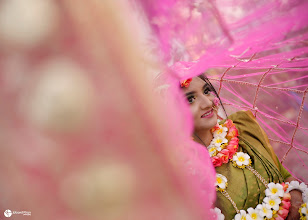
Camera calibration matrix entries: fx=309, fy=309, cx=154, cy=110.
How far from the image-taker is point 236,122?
1.32 metres

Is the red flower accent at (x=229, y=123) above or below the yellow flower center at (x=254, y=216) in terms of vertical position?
above

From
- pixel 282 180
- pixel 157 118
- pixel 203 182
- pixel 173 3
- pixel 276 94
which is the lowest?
pixel 282 180

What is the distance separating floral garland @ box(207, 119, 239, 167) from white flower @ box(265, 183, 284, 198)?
169 mm

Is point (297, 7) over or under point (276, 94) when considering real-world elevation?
over

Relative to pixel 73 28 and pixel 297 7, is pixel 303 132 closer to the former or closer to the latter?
pixel 297 7

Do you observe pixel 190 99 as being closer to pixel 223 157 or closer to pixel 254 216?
pixel 223 157

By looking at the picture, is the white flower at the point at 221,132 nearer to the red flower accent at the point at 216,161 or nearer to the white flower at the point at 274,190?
the red flower accent at the point at 216,161

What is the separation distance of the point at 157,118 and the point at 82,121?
15 cm

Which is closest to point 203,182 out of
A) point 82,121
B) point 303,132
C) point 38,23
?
point 82,121

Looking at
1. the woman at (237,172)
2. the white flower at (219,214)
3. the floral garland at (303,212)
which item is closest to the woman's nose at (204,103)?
the woman at (237,172)

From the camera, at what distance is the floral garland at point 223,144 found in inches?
43.7

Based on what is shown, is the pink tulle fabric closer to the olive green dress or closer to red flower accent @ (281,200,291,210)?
the olive green dress

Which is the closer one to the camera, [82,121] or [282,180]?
[82,121]

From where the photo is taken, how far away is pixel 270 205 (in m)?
1.07
